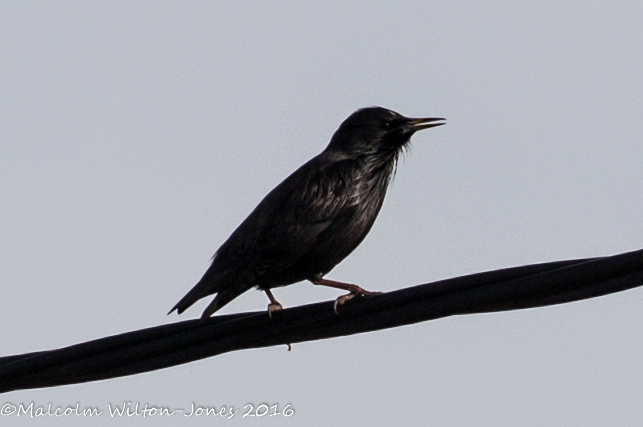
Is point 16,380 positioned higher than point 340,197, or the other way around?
point 340,197

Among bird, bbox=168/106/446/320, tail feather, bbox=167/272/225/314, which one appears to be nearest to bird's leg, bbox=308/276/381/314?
bird, bbox=168/106/446/320

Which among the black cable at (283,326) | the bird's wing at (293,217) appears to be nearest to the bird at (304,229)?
the bird's wing at (293,217)

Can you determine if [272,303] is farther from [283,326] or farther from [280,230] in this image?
[283,326]

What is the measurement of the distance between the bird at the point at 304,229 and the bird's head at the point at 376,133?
33mm

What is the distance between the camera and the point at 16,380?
4652mm

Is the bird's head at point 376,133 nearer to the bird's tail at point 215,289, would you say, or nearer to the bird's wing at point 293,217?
the bird's wing at point 293,217

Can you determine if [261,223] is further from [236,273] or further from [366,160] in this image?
[366,160]

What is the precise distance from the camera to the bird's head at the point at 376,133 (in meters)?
7.30

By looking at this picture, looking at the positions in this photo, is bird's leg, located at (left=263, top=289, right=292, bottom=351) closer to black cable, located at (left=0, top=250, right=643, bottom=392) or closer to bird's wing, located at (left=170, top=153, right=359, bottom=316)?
bird's wing, located at (left=170, top=153, right=359, bottom=316)

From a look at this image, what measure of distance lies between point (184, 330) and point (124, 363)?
270 millimetres

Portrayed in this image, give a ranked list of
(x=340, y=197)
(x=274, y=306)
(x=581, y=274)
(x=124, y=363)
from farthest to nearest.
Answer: (x=340, y=197), (x=274, y=306), (x=124, y=363), (x=581, y=274)

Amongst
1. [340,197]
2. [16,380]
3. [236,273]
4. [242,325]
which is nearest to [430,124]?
[340,197]

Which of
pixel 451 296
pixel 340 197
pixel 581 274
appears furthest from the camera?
pixel 340 197

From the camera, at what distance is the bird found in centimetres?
661
